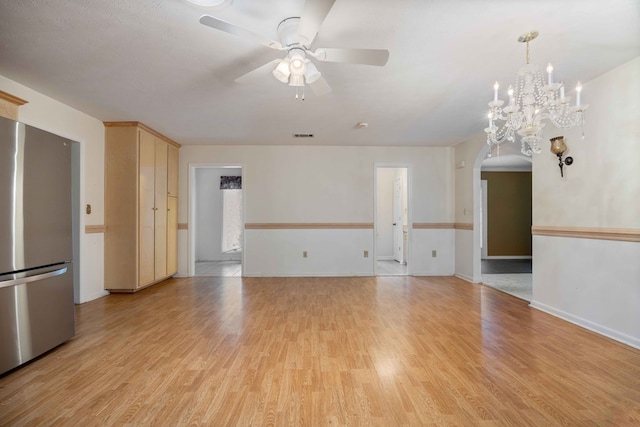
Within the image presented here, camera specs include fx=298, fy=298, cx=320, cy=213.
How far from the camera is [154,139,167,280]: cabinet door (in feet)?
14.9

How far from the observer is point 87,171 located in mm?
3738

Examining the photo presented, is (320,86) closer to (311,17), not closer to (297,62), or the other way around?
(297,62)

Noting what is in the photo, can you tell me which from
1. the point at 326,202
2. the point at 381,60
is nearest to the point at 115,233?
the point at 326,202

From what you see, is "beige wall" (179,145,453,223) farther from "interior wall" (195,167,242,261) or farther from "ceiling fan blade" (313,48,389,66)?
"ceiling fan blade" (313,48,389,66)

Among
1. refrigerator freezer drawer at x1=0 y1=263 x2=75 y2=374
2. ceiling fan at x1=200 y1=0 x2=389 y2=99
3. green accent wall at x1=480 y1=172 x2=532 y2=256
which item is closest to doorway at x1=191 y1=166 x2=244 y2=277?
refrigerator freezer drawer at x1=0 y1=263 x2=75 y2=374

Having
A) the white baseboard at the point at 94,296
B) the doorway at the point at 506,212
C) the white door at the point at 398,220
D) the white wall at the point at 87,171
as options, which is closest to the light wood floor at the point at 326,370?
the white baseboard at the point at 94,296

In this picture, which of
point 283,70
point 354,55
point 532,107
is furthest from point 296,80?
point 532,107

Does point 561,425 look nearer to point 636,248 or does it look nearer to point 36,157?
point 636,248

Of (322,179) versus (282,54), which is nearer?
(282,54)

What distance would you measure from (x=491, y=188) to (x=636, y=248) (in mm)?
5672

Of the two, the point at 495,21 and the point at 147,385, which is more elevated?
the point at 495,21

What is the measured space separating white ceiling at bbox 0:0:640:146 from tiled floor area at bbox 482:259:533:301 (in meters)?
2.48

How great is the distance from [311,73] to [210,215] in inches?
236

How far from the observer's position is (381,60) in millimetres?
1854
